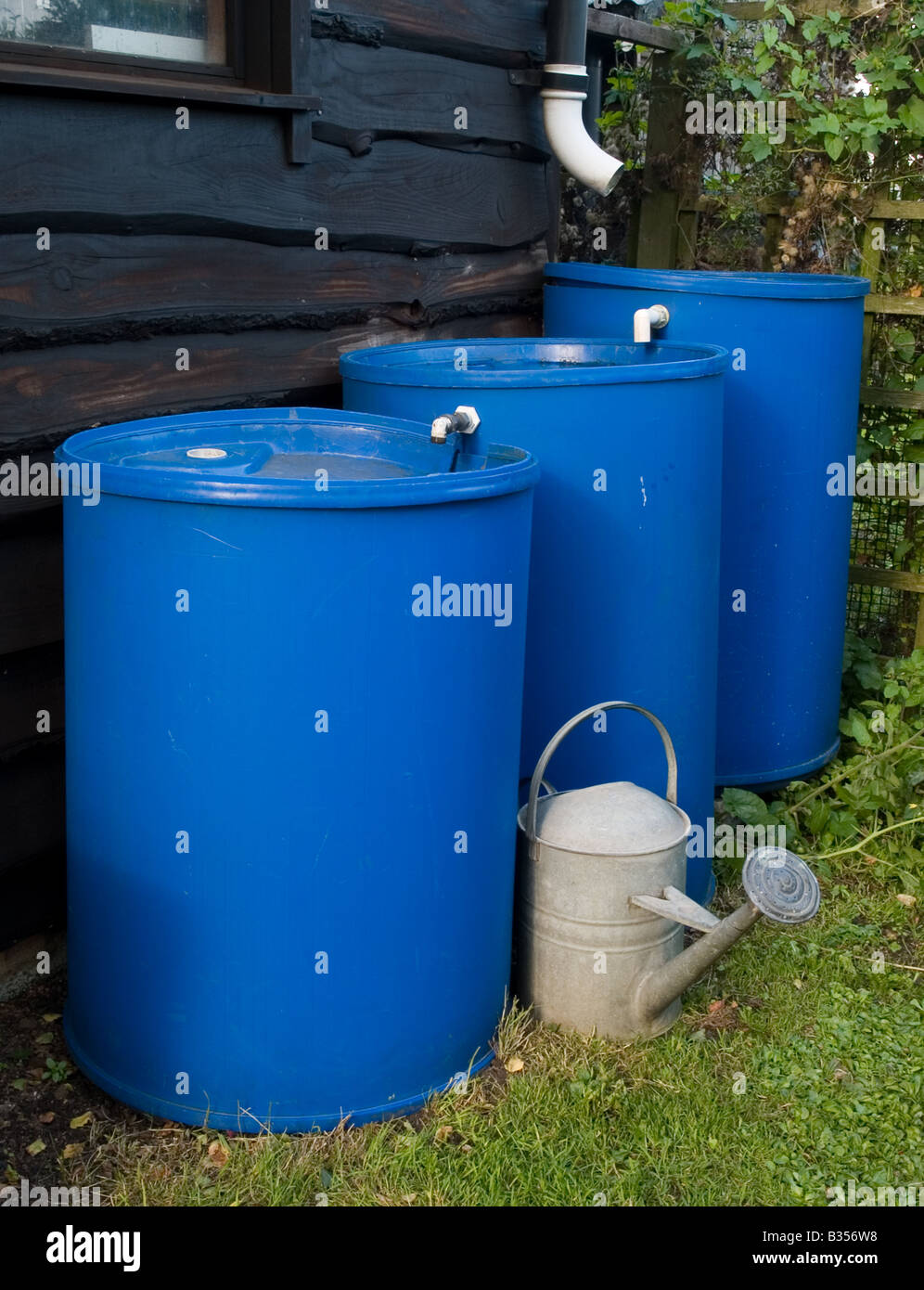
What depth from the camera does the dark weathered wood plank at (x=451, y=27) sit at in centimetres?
291

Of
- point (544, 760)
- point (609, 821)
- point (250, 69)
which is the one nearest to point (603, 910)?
point (609, 821)

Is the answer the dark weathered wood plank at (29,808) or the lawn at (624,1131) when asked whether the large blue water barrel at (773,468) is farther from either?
the dark weathered wood plank at (29,808)

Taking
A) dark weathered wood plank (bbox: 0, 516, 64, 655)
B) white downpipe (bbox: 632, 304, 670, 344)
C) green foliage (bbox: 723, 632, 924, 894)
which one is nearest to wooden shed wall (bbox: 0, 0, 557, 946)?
dark weathered wood plank (bbox: 0, 516, 64, 655)

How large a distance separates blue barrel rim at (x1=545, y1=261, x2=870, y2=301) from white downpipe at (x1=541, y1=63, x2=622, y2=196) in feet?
0.82

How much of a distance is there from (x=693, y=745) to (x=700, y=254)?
6.05 ft

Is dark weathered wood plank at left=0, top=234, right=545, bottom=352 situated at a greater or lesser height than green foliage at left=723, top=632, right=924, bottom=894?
greater

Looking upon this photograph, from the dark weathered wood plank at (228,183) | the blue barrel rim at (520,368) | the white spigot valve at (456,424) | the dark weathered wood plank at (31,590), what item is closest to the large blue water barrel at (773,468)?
the blue barrel rim at (520,368)

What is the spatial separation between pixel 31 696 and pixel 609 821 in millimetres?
1088

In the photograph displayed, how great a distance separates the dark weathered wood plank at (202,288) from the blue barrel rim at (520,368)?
167mm

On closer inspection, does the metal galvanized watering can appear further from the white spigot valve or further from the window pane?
the window pane

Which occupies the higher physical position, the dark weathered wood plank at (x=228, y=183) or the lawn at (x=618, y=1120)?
the dark weathered wood plank at (x=228, y=183)

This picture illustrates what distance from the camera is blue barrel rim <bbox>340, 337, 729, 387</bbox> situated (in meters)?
2.54

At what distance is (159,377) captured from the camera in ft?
8.67

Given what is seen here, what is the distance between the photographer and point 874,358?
3930 millimetres
